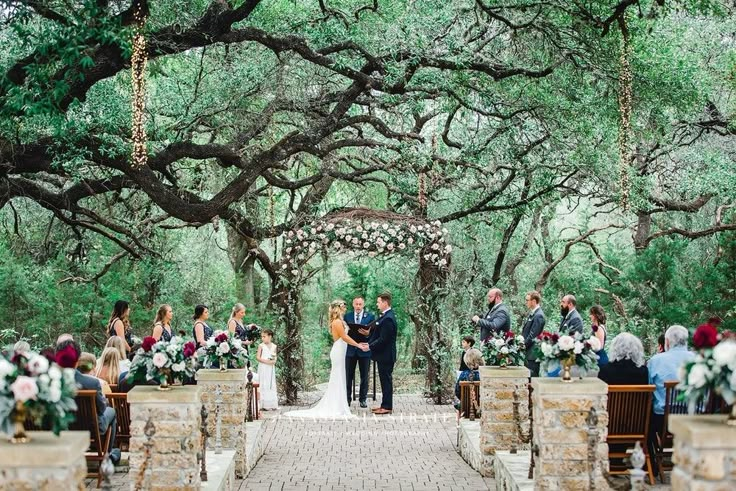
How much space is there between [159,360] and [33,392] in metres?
2.21

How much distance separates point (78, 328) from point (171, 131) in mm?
5976

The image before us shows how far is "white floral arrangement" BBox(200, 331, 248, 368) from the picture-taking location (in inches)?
414

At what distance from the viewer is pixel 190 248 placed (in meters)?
22.5

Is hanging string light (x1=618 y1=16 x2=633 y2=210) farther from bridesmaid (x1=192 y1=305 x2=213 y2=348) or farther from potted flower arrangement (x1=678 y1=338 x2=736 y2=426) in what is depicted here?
potted flower arrangement (x1=678 y1=338 x2=736 y2=426)

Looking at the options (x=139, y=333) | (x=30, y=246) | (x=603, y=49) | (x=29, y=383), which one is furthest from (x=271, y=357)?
(x=29, y=383)

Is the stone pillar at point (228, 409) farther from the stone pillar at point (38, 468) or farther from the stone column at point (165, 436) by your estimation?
the stone pillar at point (38, 468)

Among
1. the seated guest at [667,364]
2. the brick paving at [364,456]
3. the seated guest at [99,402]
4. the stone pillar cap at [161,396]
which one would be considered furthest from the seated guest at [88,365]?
the seated guest at [667,364]

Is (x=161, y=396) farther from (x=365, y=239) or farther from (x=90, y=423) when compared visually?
(x=365, y=239)

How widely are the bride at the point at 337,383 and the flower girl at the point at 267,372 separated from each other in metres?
0.50

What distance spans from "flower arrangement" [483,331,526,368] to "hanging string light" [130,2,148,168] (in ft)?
15.1

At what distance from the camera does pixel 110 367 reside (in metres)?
9.88

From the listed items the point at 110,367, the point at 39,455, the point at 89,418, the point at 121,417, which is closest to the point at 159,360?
the point at 89,418

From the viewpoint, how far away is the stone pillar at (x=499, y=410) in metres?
9.89

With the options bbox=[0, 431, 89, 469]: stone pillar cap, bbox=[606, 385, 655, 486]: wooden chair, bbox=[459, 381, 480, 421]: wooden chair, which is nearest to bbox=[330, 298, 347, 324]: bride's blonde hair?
bbox=[459, 381, 480, 421]: wooden chair
